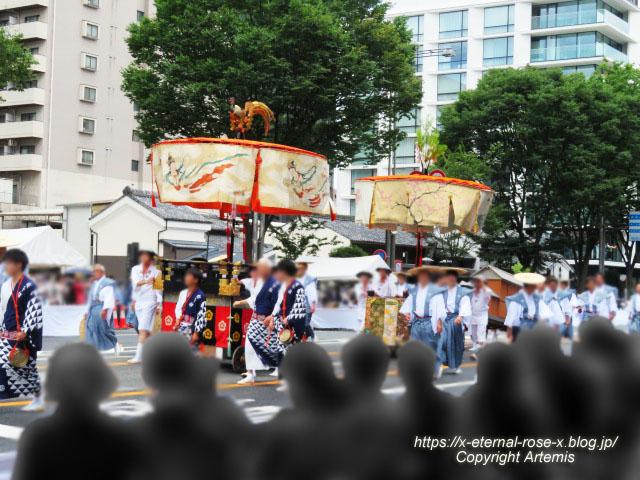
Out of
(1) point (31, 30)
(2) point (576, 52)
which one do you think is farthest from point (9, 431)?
(2) point (576, 52)

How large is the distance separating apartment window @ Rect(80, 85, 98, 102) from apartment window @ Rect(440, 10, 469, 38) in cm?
2555

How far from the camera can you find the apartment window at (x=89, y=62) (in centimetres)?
4331

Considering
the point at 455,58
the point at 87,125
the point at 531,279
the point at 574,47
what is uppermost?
→ the point at 455,58

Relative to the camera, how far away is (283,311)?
10078 mm

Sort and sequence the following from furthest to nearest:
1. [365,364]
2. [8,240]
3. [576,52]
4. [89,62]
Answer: [576,52]
[89,62]
[8,240]
[365,364]

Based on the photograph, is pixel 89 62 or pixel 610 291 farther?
pixel 89 62

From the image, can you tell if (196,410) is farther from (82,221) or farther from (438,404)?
(82,221)

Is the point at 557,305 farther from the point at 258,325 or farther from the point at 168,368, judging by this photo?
the point at 258,325

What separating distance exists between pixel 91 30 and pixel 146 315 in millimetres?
37694

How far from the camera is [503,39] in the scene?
179 feet

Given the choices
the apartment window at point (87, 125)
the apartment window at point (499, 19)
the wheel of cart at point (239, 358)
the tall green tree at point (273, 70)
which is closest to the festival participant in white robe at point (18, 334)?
the wheel of cart at point (239, 358)

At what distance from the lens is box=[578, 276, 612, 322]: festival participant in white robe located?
4.25 meters

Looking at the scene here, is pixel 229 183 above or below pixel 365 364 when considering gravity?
above

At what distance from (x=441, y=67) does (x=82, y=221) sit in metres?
31.2
